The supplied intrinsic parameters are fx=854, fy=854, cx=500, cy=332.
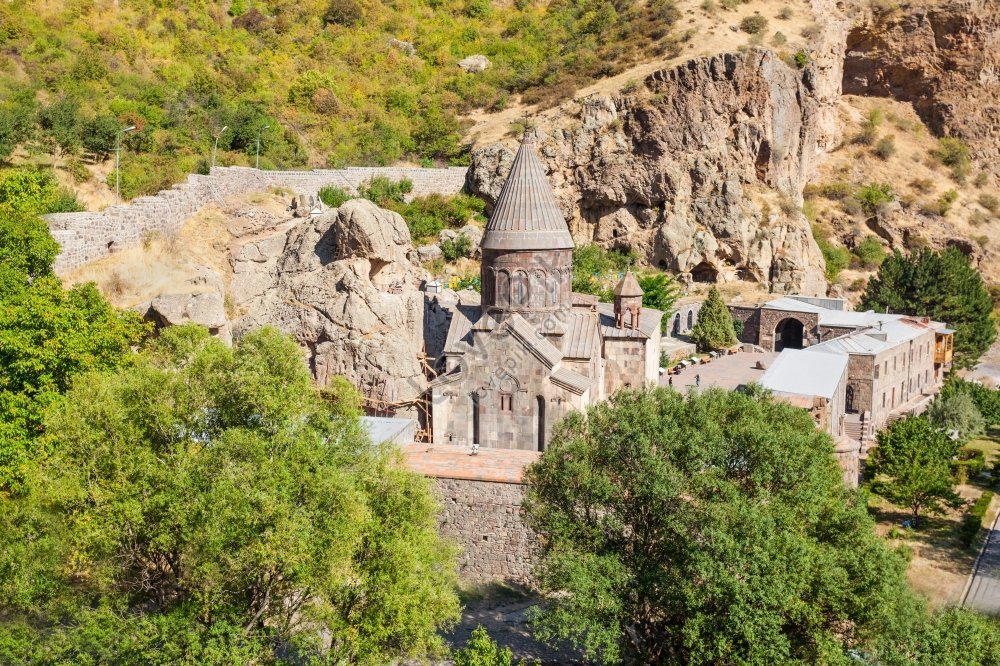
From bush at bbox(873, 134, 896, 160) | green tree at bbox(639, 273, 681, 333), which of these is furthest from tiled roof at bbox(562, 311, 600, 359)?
bush at bbox(873, 134, 896, 160)

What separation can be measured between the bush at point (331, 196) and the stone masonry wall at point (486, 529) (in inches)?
732

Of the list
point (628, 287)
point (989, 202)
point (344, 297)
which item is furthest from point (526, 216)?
point (989, 202)

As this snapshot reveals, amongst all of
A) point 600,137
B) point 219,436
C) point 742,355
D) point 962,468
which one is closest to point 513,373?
point 219,436

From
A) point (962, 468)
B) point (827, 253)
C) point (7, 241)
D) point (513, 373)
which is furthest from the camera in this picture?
point (827, 253)

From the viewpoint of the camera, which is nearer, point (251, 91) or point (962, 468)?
point (962, 468)

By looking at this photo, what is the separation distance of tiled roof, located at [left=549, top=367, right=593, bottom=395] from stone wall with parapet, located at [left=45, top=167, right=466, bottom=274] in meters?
11.5

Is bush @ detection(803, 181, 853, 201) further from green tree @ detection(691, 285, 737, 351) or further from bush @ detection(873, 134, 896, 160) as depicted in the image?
green tree @ detection(691, 285, 737, 351)

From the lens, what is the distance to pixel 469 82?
168 feet

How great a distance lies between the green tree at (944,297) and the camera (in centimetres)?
3828

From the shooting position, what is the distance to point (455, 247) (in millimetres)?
38344

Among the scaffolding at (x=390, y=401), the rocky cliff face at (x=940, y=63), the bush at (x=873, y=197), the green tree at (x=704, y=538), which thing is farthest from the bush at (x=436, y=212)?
the rocky cliff face at (x=940, y=63)

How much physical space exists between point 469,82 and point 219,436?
1722 inches

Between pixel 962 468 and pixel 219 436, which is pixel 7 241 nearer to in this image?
pixel 219 436

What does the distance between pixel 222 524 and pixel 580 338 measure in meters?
12.7
